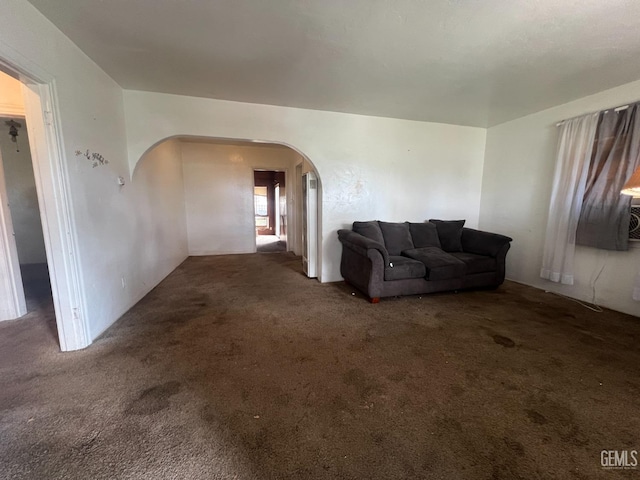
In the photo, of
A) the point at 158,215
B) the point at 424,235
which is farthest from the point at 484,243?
the point at 158,215

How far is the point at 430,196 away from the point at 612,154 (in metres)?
1.97

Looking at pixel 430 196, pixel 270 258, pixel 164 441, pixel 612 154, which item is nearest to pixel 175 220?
pixel 270 258

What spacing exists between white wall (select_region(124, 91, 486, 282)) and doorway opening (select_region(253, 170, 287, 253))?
183 inches

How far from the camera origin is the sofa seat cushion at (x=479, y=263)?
129 inches

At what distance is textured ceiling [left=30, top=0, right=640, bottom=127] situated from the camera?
64.6 inches

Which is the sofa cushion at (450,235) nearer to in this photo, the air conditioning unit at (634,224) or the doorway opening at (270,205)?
the air conditioning unit at (634,224)

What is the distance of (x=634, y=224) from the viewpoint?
2.71 metres

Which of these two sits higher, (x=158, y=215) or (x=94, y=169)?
(x=94, y=169)

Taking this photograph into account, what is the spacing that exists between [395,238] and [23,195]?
6.24 m

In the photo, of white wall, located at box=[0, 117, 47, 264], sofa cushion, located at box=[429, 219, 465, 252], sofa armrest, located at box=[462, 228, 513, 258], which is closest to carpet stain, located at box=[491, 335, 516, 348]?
sofa armrest, located at box=[462, 228, 513, 258]

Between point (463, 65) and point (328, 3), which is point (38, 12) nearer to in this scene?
point (328, 3)

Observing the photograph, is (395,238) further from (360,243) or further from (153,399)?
(153,399)

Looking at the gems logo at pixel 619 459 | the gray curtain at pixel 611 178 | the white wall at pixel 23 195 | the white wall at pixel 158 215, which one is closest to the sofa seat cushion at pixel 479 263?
the gray curtain at pixel 611 178

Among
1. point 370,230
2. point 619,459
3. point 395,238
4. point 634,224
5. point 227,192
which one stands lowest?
point 619,459
